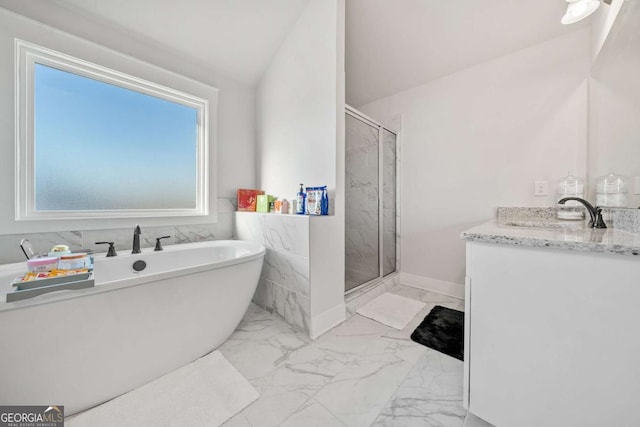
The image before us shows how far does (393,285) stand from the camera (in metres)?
2.50

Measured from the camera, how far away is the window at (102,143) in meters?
1.46

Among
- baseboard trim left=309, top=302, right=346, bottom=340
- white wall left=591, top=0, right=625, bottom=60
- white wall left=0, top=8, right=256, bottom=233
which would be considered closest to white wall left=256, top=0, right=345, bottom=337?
baseboard trim left=309, top=302, right=346, bottom=340

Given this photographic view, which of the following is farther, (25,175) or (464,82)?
(464,82)

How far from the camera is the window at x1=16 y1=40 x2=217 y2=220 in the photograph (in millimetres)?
1461

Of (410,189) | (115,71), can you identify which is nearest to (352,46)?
(410,189)

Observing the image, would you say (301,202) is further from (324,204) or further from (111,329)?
(111,329)

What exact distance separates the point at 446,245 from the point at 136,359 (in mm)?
2569

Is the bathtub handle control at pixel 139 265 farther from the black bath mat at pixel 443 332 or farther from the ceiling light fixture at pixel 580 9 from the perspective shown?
the ceiling light fixture at pixel 580 9

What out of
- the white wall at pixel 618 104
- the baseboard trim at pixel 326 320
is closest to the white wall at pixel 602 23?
the white wall at pixel 618 104

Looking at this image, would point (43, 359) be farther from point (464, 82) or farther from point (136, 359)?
A: point (464, 82)

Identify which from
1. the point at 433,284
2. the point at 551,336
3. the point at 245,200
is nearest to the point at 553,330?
the point at 551,336

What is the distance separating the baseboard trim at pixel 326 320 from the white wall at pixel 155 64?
149 cm

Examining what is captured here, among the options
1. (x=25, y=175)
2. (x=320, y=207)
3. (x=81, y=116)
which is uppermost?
(x=81, y=116)

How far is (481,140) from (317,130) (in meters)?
1.54
